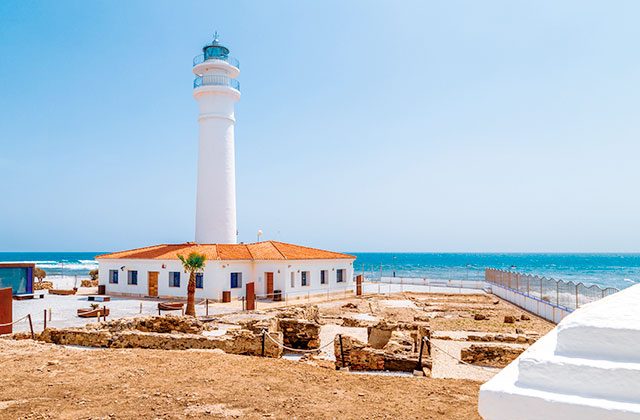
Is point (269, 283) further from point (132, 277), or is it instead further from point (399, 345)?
point (399, 345)

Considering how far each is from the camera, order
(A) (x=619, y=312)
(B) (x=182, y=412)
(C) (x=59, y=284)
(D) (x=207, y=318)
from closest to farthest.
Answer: (A) (x=619, y=312), (B) (x=182, y=412), (D) (x=207, y=318), (C) (x=59, y=284)

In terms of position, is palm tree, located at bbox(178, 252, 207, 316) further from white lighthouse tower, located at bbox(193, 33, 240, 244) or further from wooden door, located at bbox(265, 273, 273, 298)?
white lighthouse tower, located at bbox(193, 33, 240, 244)

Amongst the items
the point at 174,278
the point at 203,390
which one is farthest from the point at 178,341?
the point at 174,278

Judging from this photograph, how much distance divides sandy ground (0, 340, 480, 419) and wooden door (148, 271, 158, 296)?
20186mm

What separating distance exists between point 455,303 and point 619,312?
32.9m

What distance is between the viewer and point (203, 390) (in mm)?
10203

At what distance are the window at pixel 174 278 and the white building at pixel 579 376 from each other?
31.3m

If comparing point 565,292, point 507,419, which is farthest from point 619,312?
point 565,292

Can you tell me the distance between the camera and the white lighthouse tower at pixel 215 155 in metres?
37.2

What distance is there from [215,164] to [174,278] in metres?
9.41

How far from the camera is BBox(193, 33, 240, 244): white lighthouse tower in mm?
37188

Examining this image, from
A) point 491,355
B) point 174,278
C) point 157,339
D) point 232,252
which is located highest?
point 232,252

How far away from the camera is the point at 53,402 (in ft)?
30.8

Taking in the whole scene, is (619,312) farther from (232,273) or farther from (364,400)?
(232,273)
